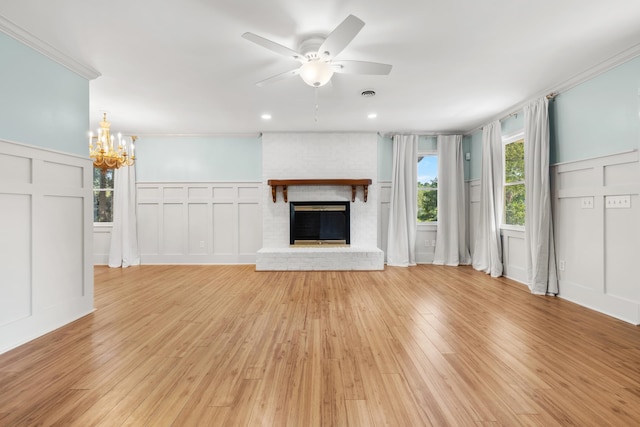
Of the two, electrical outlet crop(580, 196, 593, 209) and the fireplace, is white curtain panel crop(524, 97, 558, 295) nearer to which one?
electrical outlet crop(580, 196, 593, 209)

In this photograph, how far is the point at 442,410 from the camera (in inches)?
61.6

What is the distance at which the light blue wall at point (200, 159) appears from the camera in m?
5.93

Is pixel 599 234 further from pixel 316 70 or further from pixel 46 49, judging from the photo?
pixel 46 49

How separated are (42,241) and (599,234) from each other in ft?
18.4

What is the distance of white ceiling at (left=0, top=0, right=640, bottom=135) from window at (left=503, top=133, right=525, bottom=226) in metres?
0.60

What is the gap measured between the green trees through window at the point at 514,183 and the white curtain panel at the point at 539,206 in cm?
57

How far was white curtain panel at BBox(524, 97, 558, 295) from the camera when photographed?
11.9ft

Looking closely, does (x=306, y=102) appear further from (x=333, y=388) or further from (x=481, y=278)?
(x=481, y=278)

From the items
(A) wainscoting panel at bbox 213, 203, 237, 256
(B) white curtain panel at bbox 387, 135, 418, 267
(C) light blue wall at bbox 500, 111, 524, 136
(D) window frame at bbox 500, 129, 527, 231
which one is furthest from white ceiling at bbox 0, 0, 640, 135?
(A) wainscoting panel at bbox 213, 203, 237, 256

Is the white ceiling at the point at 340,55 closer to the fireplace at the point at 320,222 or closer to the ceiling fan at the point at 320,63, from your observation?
the ceiling fan at the point at 320,63

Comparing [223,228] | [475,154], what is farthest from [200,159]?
[475,154]

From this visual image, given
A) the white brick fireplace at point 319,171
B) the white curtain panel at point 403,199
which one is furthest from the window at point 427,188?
the white brick fireplace at point 319,171

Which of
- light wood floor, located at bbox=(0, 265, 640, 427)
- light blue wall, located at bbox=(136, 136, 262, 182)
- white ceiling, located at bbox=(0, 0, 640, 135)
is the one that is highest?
white ceiling, located at bbox=(0, 0, 640, 135)

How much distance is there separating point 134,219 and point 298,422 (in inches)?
225
